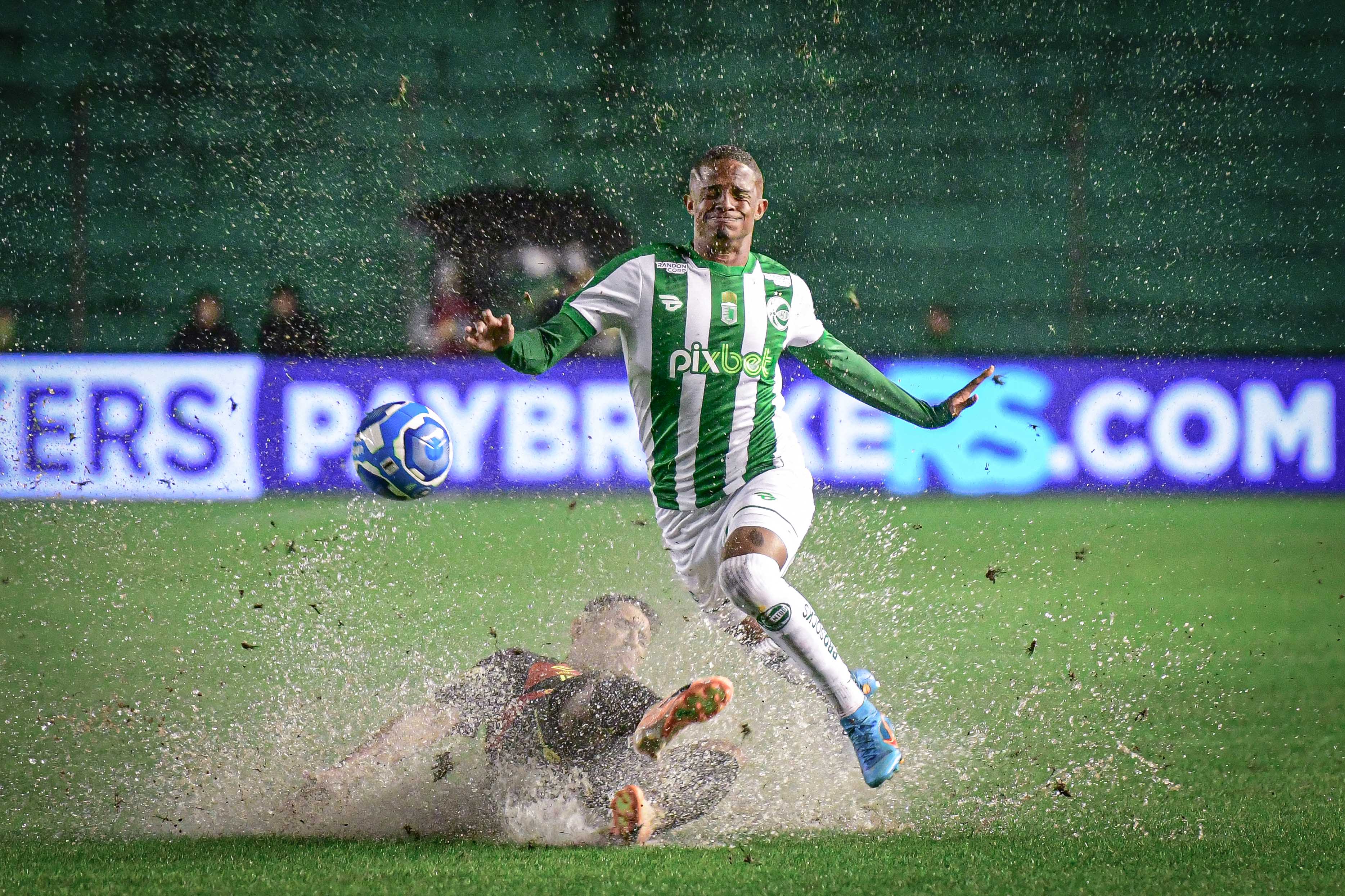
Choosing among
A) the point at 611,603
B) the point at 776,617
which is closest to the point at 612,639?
the point at 611,603

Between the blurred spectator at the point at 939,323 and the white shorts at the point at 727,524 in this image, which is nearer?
the white shorts at the point at 727,524

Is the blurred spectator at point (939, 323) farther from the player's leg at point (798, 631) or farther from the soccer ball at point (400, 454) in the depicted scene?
the soccer ball at point (400, 454)

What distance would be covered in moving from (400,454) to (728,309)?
1.11 m

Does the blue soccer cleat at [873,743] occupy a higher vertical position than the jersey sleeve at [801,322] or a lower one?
lower

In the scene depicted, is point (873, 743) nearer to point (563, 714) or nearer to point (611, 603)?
point (563, 714)

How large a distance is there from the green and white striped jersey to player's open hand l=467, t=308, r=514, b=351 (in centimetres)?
40

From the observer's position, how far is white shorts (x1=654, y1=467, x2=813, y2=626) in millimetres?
4180

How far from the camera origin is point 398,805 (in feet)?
13.2

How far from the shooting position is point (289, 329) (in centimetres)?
1141

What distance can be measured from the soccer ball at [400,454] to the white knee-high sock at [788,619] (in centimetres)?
88

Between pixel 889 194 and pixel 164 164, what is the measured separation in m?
6.49

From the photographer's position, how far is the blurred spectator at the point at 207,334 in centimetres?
1102

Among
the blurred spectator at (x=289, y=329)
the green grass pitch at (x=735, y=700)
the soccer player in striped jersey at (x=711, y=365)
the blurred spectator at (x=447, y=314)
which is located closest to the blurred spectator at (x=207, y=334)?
the blurred spectator at (x=289, y=329)

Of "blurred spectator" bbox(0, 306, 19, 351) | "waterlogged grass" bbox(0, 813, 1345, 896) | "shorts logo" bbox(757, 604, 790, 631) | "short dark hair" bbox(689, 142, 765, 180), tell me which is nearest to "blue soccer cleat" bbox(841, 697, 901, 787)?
"waterlogged grass" bbox(0, 813, 1345, 896)
